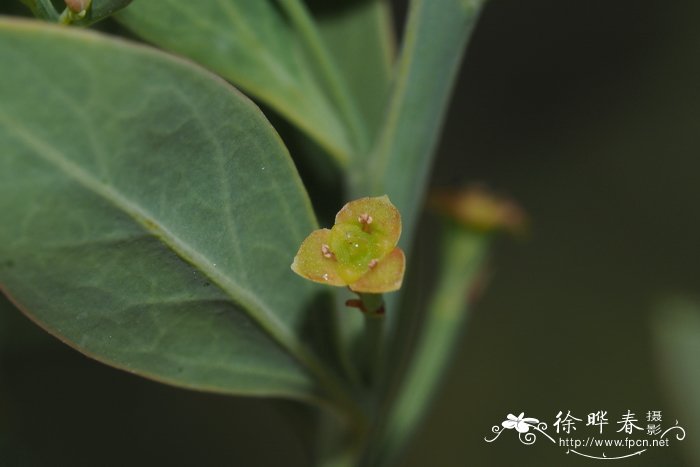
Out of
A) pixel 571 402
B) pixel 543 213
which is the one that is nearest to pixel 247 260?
pixel 571 402

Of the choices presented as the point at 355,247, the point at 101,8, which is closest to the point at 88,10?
the point at 101,8

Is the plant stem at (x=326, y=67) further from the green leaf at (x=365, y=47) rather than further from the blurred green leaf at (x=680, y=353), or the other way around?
the blurred green leaf at (x=680, y=353)

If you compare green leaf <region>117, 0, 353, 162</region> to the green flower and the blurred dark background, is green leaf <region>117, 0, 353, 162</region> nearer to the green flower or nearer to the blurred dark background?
the green flower

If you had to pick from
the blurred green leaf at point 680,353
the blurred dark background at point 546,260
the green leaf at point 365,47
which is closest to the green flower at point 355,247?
the green leaf at point 365,47

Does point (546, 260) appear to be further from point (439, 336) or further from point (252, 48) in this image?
point (252, 48)

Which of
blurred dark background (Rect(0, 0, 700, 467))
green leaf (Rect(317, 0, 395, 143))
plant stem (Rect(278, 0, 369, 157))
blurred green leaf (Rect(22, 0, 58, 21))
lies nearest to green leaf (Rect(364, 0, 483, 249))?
plant stem (Rect(278, 0, 369, 157))

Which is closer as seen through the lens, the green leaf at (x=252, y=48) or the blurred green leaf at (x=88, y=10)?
the blurred green leaf at (x=88, y=10)
